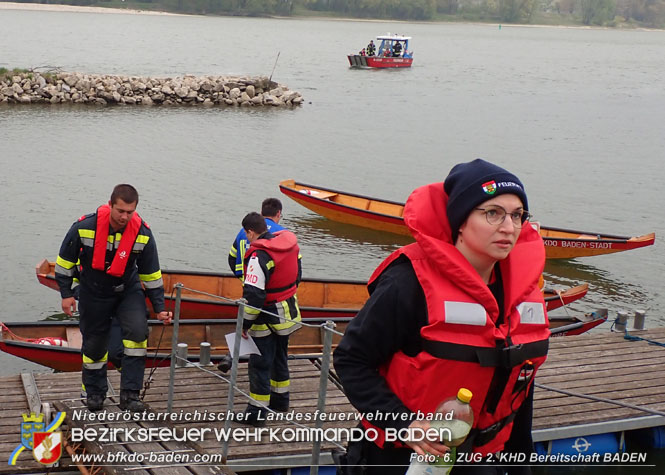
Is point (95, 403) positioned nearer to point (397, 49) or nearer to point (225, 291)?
point (225, 291)

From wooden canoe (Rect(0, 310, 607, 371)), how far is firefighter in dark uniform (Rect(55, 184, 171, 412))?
319 centimetres

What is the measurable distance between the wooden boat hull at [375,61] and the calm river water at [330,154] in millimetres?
817

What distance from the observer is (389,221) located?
18.7 m

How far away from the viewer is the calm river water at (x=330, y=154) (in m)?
18.4

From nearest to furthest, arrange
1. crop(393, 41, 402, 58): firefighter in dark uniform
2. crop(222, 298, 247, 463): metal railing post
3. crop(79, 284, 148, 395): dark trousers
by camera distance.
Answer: crop(222, 298, 247, 463): metal railing post < crop(79, 284, 148, 395): dark trousers < crop(393, 41, 402, 58): firefighter in dark uniform

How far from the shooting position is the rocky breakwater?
3750cm

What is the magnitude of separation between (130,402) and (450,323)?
412 cm

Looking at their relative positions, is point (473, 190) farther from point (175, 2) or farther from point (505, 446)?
point (175, 2)

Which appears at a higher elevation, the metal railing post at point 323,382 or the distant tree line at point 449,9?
the distant tree line at point 449,9

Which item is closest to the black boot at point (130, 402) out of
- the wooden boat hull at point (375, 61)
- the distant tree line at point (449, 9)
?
the wooden boat hull at point (375, 61)

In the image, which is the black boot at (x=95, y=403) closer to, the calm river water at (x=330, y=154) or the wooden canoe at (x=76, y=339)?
the wooden canoe at (x=76, y=339)

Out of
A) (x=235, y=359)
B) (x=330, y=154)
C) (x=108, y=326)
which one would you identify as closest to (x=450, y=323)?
(x=235, y=359)

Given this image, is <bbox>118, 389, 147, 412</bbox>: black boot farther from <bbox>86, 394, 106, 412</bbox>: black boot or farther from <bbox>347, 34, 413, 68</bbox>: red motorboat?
<bbox>347, 34, 413, 68</bbox>: red motorboat


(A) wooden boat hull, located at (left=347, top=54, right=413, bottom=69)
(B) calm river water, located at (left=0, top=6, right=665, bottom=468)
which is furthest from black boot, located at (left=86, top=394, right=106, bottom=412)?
(A) wooden boat hull, located at (left=347, top=54, right=413, bottom=69)
